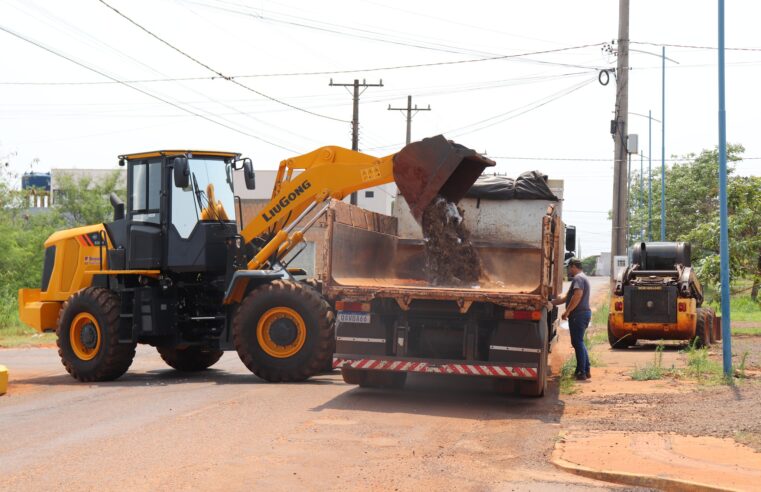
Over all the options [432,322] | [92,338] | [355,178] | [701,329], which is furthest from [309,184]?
[701,329]

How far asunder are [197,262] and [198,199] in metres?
0.99

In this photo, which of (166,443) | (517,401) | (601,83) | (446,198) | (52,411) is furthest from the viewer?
(601,83)

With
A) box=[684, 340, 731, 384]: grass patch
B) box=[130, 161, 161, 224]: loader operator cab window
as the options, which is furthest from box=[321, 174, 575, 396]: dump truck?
box=[130, 161, 161, 224]: loader operator cab window

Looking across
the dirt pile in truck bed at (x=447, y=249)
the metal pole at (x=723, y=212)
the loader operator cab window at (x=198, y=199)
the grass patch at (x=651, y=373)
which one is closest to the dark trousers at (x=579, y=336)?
the grass patch at (x=651, y=373)

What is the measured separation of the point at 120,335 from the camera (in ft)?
50.1

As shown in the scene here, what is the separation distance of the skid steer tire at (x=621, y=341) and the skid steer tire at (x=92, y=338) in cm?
1209

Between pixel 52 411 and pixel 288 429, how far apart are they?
3.46 m

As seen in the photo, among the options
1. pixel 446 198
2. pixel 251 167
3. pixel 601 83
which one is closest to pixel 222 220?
pixel 251 167

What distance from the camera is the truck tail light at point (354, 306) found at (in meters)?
12.8

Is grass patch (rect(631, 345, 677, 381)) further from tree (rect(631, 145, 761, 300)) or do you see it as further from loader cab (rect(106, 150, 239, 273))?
tree (rect(631, 145, 761, 300))

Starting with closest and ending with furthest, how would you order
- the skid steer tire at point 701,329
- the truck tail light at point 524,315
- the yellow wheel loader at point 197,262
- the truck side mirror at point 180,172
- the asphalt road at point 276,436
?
the asphalt road at point 276,436
the truck tail light at point 524,315
the yellow wheel loader at point 197,262
the truck side mirror at point 180,172
the skid steer tire at point 701,329

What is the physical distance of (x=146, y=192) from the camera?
15781 millimetres

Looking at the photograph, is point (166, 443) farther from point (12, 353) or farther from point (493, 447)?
point (12, 353)

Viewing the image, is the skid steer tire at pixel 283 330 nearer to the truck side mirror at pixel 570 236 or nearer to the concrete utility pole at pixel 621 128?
the truck side mirror at pixel 570 236
